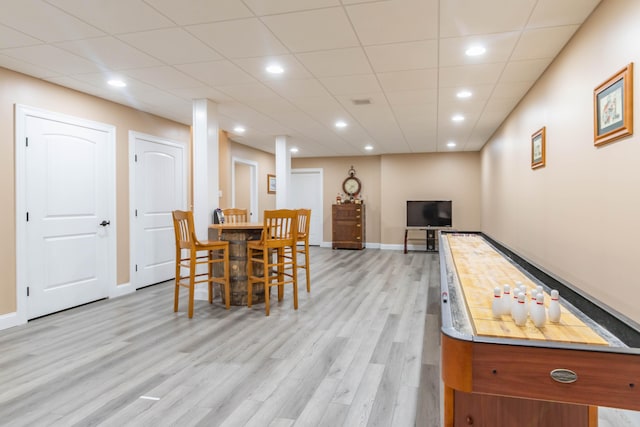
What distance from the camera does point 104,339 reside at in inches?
127

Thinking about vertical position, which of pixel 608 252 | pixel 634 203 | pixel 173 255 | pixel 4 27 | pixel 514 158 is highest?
pixel 4 27

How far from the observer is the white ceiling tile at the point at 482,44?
292 cm

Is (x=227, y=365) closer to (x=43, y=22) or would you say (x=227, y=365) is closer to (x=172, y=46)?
(x=172, y=46)

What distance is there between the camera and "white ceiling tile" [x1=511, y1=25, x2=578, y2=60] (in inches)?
110

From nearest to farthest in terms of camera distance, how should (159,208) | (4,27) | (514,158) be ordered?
1. (4,27)
2. (514,158)
3. (159,208)

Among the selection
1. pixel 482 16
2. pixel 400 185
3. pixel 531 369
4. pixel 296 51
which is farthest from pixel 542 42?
pixel 400 185

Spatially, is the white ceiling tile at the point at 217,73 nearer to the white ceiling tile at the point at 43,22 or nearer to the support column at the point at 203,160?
the support column at the point at 203,160

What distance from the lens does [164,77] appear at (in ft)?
12.6

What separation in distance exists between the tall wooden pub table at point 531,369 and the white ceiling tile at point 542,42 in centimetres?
219

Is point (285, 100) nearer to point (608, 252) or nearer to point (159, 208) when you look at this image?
point (159, 208)

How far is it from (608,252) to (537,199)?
1669 mm

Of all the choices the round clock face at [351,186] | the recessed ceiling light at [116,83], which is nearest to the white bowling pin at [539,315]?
the recessed ceiling light at [116,83]

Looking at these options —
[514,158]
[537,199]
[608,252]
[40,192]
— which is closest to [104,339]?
[40,192]

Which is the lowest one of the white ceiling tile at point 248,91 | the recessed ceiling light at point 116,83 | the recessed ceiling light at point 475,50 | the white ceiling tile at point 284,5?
the white ceiling tile at point 284,5
